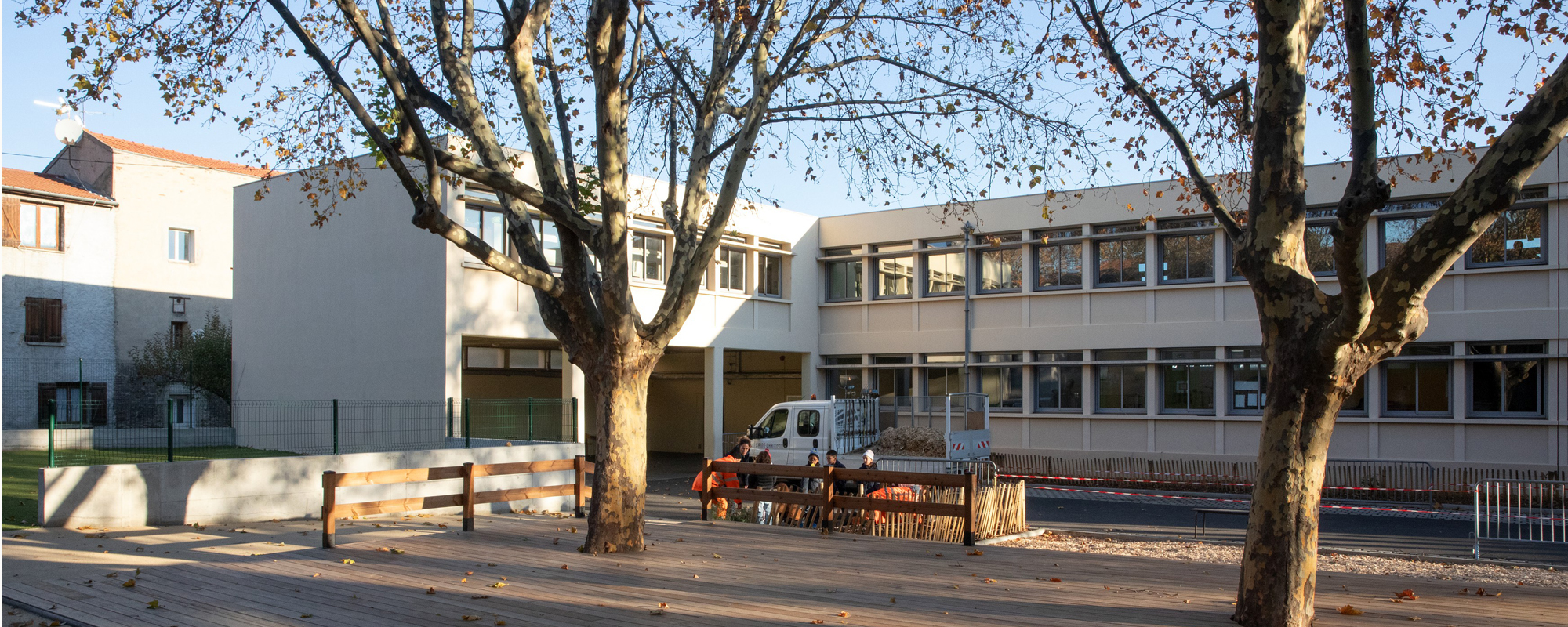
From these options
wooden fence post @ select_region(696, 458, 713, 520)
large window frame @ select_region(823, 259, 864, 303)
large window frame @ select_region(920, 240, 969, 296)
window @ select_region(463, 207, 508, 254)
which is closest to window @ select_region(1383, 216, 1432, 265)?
large window frame @ select_region(920, 240, 969, 296)

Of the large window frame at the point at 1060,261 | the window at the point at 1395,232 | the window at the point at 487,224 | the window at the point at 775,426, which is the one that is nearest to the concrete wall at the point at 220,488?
the window at the point at 487,224

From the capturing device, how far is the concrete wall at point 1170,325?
71.7 ft

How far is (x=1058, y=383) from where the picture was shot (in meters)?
27.2

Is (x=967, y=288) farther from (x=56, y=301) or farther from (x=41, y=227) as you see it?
(x=41, y=227)

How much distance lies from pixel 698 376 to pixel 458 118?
2374cm

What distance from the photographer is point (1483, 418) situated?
22328 mm

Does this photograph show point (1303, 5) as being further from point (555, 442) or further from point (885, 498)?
point (555, 442)

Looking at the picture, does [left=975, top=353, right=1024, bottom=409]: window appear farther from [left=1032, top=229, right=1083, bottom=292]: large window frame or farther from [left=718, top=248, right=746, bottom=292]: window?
[left=718, top=248, right=746, bottom=292]: window

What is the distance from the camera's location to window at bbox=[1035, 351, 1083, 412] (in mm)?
26938

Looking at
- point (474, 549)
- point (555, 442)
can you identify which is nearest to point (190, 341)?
point (555, 442)

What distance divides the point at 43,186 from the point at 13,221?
176cm

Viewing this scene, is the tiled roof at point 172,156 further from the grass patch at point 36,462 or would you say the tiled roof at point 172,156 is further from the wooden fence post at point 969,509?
the wooden fence post at point 969,509

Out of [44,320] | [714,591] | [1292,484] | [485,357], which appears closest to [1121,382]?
[485,357]

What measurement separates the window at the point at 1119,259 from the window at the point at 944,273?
3594mm
